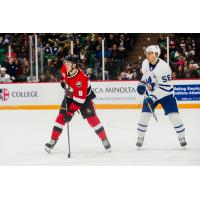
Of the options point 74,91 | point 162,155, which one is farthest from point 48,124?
point 162,155

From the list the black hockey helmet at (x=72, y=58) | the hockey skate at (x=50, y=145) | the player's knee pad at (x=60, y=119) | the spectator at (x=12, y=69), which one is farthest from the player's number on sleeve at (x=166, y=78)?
the spectator at (x=12, y=69)

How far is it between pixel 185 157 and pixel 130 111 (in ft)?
1.92

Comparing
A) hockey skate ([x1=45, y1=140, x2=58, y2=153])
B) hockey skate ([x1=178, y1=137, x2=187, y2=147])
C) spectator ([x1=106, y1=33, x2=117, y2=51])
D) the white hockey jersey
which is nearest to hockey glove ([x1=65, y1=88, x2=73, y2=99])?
hockey skate ([x1=45, y1=140, x2=58, y2=153])

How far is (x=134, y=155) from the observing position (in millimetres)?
4090

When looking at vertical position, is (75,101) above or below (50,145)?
above

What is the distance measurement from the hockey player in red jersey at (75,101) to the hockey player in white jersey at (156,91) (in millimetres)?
369

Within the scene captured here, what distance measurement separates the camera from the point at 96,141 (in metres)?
4.13

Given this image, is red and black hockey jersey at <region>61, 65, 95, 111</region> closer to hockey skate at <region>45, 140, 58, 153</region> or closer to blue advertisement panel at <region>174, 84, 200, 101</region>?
hockey skate at <region>45, 140, 58, 153</region>

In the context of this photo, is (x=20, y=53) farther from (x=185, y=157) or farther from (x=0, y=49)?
(x=185, y=157)

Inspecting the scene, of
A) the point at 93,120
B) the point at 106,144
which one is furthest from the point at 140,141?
the point at 93,120

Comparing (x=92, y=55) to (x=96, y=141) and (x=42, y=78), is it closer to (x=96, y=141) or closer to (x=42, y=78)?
(x=42, y=78)

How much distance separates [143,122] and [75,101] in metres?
0.59

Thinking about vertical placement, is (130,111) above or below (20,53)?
below

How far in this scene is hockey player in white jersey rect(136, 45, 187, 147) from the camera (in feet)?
13.3
